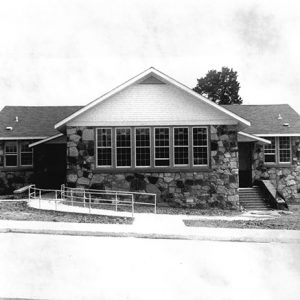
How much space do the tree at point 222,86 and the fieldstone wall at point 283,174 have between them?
3903 cm

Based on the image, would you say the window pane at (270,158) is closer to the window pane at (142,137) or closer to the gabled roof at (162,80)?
the gabled roof at (162,80)

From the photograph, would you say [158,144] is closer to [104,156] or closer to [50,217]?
[104,156]

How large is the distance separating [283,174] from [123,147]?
1052cm

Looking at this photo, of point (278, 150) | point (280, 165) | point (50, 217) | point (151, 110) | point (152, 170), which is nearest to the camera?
point (50, 217)

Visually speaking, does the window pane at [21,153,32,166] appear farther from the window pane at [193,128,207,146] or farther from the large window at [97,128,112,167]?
the window pane at [193,128,207,146]

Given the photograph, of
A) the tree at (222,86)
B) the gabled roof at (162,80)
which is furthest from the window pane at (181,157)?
the tree at (222,86)

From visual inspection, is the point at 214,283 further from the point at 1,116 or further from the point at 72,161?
the point at 1,116

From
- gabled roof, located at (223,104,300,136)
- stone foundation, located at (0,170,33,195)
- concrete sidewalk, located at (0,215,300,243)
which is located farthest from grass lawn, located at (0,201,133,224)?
gabled roof, located at (223,104,300,136)

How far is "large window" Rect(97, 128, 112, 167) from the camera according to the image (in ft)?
59.1

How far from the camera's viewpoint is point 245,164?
23.3m

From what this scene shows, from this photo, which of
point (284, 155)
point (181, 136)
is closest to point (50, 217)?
point (181, 136)

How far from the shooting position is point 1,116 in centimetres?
2564

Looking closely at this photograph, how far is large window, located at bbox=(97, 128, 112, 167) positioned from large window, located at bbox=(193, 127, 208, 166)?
12.8 ft

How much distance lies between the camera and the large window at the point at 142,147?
18094mm
